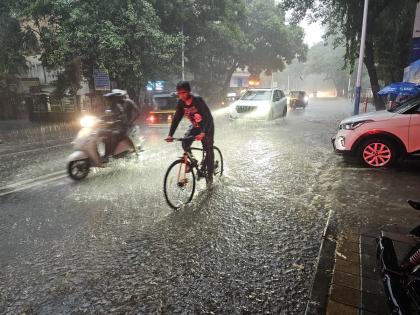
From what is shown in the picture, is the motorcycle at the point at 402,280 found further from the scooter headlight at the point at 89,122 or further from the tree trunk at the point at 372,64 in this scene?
the tree trunk at the point at 372,64

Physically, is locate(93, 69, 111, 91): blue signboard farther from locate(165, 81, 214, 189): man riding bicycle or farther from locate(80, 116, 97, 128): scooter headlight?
locate(165, 81, 214, 189): man riding bicycle

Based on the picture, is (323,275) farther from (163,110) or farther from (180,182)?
(163,110)

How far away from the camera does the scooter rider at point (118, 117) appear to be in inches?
297

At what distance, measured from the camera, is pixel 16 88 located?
25.5 meters

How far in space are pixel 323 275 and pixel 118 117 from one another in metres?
6.02

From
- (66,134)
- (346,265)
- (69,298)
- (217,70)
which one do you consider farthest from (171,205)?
(217,70)

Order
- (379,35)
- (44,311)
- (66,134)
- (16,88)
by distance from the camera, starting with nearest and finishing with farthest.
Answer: (44,311) < (66,134) < (379,35) < (16,88)

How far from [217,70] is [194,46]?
31.1 feet

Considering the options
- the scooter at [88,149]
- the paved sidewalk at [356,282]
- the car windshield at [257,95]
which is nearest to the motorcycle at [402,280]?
the paved sidewalk at [356,282]

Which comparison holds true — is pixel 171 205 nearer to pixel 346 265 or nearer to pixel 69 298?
pixel 69 298

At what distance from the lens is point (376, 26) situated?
790 inches

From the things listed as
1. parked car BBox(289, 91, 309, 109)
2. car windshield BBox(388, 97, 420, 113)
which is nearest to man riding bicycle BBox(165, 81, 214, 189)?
car windshield BBox(388, 97, 420, 113)

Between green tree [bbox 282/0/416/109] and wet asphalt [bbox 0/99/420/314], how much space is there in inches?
544

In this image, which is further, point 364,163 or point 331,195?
point 364,163
